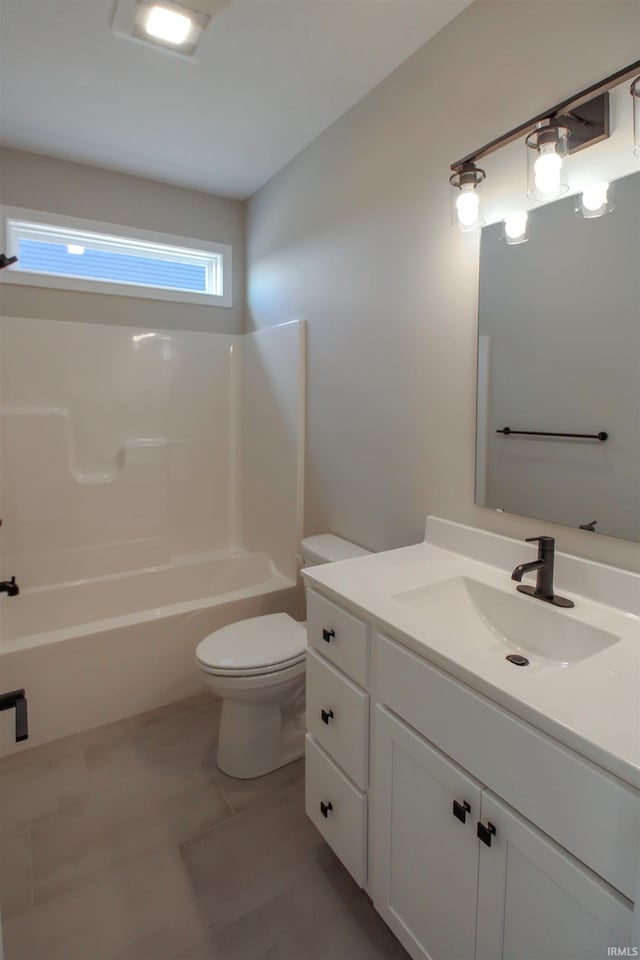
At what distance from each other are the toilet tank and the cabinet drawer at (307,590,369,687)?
59 centimetres

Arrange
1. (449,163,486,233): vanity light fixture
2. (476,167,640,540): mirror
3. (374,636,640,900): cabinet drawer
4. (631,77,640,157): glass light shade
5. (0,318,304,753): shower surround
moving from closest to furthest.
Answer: (374,636,640,900): cabinet drawer, (631,77,640,157): glass light shade, (476,167,640,540): mirror, (449,163,486,233): vanity light fixture, (0,318,304,753): shower surround

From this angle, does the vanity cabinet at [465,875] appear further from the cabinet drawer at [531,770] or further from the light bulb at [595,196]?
the light bulb at [595,196]

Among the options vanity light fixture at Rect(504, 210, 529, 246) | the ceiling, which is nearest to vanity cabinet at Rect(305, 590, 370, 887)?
vanity light fixture at Rect(504, 210, 529, 246)

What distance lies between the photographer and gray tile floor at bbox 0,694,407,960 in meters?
1.29

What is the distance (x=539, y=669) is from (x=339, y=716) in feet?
1.76

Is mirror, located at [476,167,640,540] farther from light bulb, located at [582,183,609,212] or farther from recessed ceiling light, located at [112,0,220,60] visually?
recessed ceiling light, located at [112,0,220,60]

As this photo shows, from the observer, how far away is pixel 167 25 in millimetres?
1607

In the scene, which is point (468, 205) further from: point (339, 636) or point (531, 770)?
point (531, 770)

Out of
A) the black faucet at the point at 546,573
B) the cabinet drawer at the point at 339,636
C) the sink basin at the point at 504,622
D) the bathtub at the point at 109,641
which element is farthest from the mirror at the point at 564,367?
the bathtub at the point at 109,641

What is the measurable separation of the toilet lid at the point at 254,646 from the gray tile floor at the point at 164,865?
0.47 metres

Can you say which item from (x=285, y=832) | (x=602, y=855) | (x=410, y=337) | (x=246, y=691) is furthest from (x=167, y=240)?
(x=602, y=855)

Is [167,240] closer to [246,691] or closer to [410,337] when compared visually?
[410,337]

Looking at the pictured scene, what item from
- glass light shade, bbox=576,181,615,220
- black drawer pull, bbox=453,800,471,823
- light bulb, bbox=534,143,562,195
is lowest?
black drawer pull, bbox=453,800,471,823

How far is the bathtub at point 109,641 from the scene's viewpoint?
6.65ft
